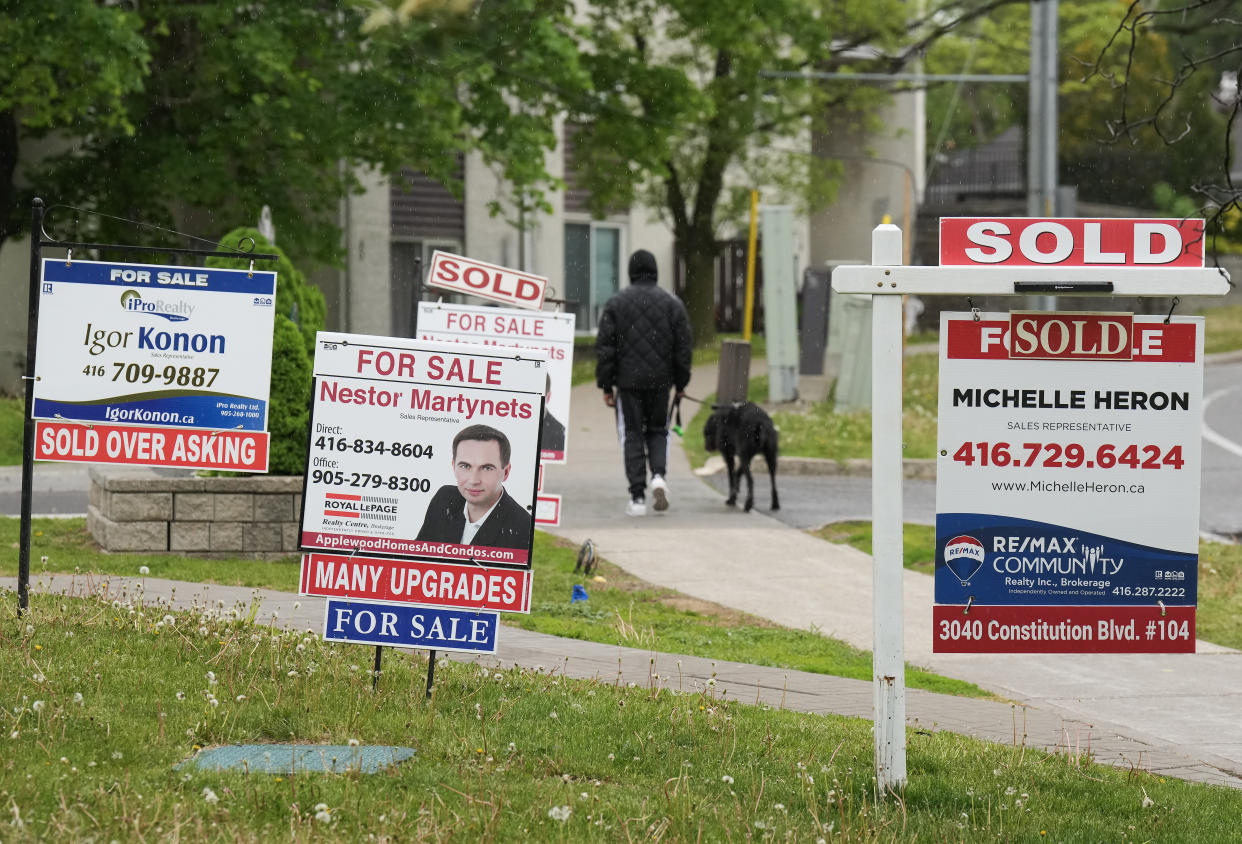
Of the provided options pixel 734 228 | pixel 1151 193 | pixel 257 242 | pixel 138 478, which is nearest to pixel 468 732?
pixel 138 478

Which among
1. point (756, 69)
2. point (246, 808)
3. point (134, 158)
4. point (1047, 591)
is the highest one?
point (756, 69)

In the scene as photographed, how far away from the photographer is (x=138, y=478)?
1029 cm

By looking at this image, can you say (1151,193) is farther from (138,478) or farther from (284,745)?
(284,745)

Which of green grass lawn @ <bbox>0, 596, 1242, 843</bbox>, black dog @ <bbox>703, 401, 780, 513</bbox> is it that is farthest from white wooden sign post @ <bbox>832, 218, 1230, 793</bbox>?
black dog @ <bbox>703, 401, 780, 513</bbox>

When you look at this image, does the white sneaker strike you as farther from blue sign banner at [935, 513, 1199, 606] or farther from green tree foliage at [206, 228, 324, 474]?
blue sign banner at [935, 513, 1199, 606]

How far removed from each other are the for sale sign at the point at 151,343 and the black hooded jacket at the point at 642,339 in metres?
5.72

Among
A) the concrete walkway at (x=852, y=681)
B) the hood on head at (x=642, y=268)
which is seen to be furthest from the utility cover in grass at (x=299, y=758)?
the hood on head at (x=642, y=268)

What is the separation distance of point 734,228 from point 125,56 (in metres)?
24.5

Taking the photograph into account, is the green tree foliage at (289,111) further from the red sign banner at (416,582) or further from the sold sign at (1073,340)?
the sold sign at (1073,340)

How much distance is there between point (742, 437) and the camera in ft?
46.1

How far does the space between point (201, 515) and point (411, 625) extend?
468 cm

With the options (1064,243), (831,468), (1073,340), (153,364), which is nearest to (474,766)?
(1073,340)

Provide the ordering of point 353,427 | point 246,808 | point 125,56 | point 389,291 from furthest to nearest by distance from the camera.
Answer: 1. point 389,291
2. point 125,56
3. point 353,427
4. point 246,808

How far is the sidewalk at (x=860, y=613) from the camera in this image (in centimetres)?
714
